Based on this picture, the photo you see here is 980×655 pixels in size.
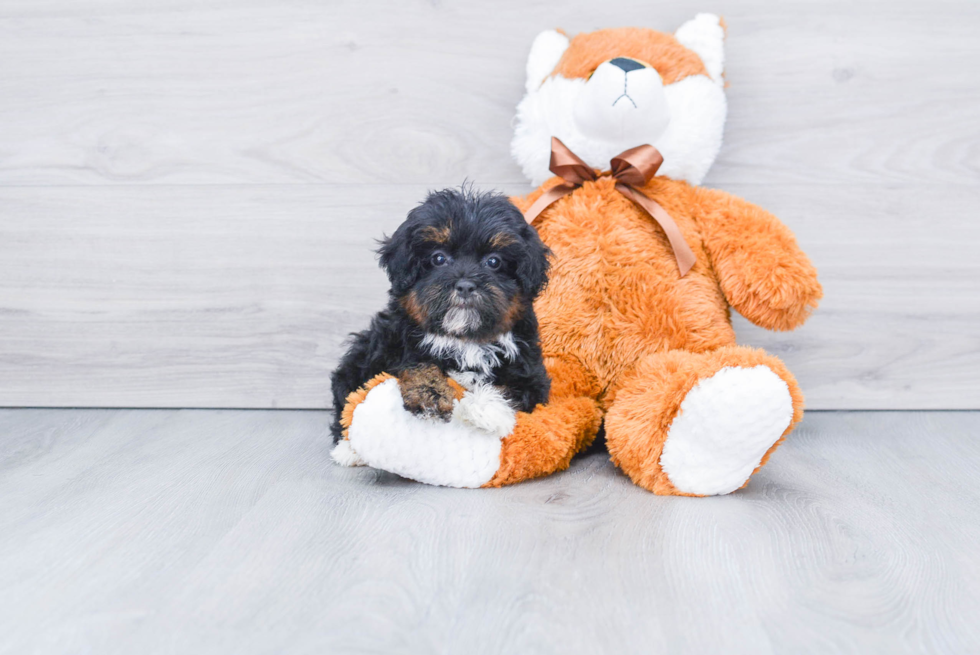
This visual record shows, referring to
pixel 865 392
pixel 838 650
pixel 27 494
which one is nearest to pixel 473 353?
pixel 838 650

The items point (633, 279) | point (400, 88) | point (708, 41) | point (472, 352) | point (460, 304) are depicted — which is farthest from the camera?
point (400, 88)

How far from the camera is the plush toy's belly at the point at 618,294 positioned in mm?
1623

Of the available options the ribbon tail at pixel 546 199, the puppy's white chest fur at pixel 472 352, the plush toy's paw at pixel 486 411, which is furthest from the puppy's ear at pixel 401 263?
the ribbon tail at pixel 546 199

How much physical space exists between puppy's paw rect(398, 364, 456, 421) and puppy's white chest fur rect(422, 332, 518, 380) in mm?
65

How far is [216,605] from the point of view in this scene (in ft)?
3.10

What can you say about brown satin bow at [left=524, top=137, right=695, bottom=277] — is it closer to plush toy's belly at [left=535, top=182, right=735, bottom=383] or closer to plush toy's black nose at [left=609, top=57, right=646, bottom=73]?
plush toy's belly at [left=535, top=182, right=735, bottom=383]

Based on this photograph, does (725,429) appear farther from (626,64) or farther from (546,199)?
(626,64)

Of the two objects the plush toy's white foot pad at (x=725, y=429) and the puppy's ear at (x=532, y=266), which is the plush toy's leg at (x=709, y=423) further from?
the puppy's ear at (x=532, y=266)

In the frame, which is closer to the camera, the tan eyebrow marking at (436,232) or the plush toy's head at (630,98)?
the tan eyebrow marking at (436,232)

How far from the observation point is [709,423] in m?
1.30

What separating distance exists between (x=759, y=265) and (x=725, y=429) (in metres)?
0.47

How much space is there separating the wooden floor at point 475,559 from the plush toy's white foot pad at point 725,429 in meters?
0.05

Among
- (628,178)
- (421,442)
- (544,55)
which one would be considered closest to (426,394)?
(421,442)

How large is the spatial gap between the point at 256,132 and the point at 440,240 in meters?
1.00
